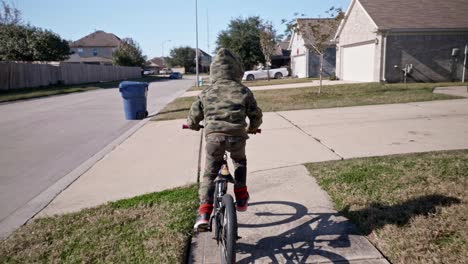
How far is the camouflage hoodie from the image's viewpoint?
318 cm

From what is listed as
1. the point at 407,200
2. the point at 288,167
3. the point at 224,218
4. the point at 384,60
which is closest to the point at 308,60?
the point at 384,60

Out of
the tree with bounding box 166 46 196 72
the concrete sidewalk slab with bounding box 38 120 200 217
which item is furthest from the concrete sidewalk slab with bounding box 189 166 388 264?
the tree with bounding box 166 46 196 72

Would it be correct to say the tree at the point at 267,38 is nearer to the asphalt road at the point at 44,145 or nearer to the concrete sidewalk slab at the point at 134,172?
the asphalt road at the point at 44,145

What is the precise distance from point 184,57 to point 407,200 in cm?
9605

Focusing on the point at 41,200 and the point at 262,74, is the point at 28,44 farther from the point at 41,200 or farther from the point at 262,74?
the point at 41,200

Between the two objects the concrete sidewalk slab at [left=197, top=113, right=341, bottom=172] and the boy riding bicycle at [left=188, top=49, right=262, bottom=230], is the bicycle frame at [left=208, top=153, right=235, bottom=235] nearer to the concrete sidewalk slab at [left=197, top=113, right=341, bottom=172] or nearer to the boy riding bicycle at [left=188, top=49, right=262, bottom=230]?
the boy riding bicycle at [left=188, top=49, right=262, bottom=230]

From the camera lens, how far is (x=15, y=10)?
44000 mm

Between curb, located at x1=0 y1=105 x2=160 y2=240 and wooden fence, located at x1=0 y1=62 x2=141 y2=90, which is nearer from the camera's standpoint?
curb, located at x1=0 y1=105 x2=160 y2=240

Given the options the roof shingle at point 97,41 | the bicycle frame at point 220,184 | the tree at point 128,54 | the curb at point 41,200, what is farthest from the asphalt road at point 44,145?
the roof shingle at point 97,41

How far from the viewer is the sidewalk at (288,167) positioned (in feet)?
10.9

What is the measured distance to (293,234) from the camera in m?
3.51

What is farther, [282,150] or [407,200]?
[282,150]

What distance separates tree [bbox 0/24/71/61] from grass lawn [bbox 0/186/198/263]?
138 feet

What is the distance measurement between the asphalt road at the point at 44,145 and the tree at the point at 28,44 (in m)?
29.9
